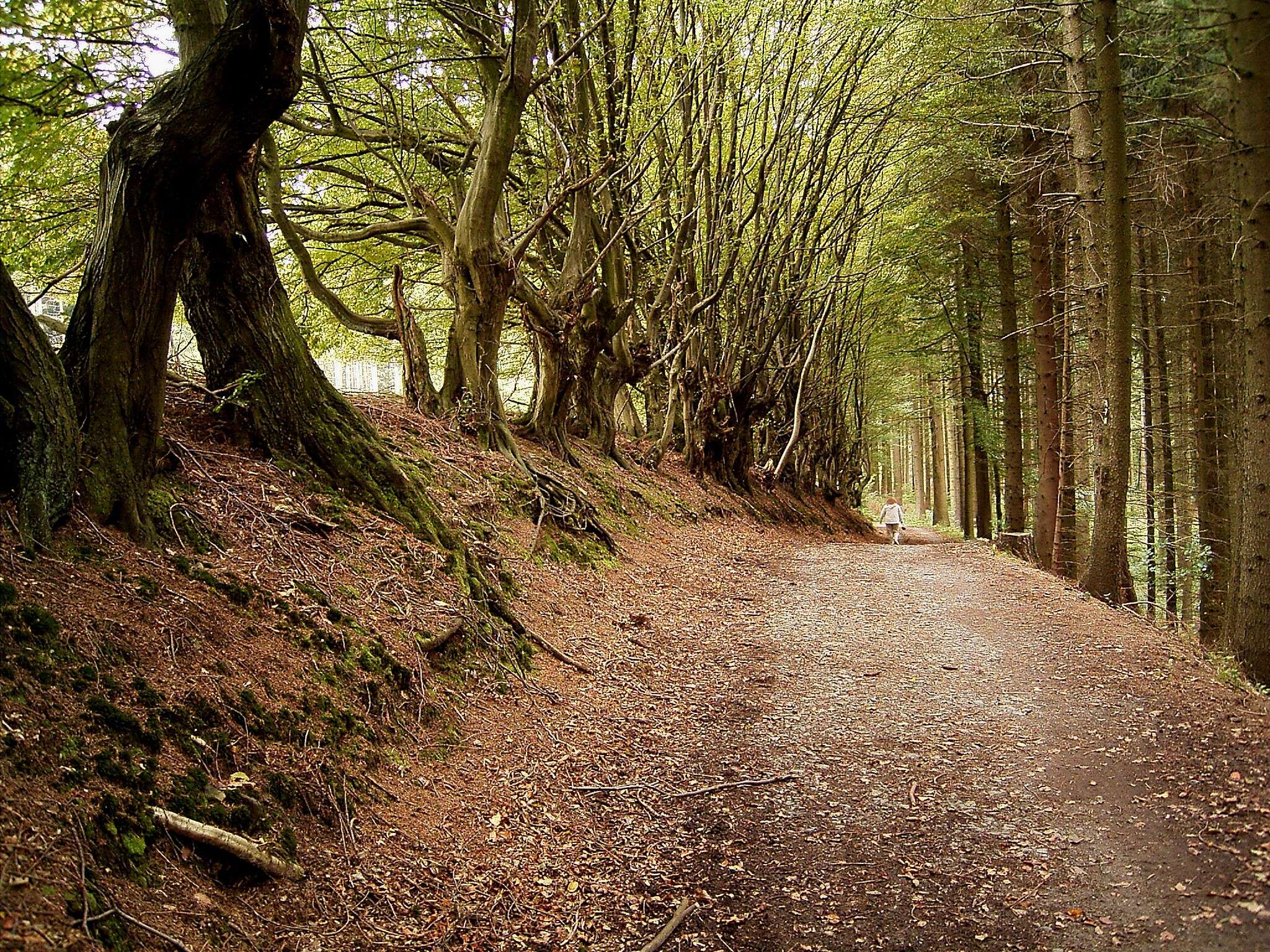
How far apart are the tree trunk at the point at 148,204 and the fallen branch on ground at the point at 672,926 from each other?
2941 mm

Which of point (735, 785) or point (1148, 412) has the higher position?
point (1148, 412)

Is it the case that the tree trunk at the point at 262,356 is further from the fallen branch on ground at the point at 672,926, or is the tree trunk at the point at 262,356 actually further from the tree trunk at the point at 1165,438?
the tree trunk at the point at 1165,438

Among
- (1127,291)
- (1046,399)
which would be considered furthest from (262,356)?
(1046,399)

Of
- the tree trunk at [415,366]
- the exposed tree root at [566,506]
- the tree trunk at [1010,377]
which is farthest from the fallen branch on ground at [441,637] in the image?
the tree trunk at [1010,377]

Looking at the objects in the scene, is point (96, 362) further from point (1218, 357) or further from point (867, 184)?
point (867, 184)

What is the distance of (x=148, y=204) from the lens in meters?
3.64

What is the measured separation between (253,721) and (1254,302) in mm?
7596

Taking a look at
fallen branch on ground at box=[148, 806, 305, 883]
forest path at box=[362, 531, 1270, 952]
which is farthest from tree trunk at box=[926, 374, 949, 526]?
fallen branch on ground at box=[148, 806, 305, 883]

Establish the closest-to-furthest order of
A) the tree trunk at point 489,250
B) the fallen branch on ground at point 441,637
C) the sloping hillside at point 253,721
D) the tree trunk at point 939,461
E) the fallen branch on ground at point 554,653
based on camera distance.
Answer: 1. the sloping hillside at point 253,721
2. the fallen branch on ground at point 441,637
3. the fallen branch on ground at point 554,653
4. the tree trunk at point 489,250
5. the tree trunk at point 939,461

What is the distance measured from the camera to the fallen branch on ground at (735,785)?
441 centimetres

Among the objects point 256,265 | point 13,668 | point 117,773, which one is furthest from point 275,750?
point 256,265

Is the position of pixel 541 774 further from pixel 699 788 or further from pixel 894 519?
pixel 894 519

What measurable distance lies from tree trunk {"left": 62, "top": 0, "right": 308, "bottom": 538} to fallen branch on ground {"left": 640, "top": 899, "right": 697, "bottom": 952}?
2.94 meters

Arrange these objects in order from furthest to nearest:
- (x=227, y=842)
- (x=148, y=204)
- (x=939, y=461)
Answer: (x=939, y=461) → (x=148, y=204) → (x=227, y=842)
